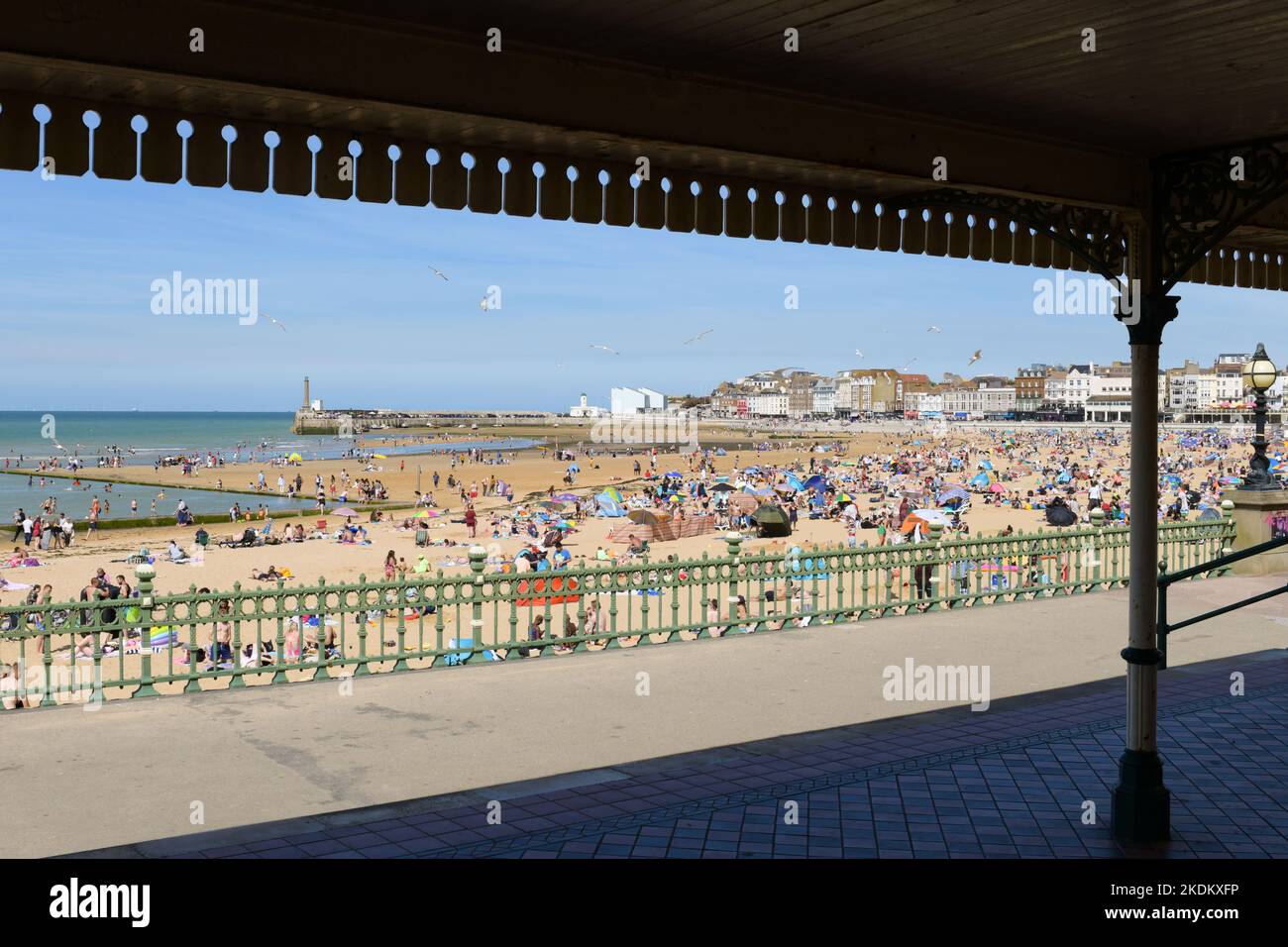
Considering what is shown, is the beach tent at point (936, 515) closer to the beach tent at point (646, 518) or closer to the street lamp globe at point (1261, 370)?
the beach tent at point (646, 518)

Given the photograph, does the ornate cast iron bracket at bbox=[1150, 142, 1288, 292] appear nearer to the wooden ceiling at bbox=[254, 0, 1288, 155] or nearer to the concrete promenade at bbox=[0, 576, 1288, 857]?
the wooden ceiling at bbox=[254, 0, 1288, 155]

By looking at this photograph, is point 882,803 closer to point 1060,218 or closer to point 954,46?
point 1060,218

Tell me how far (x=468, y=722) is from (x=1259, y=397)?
45.8 feet

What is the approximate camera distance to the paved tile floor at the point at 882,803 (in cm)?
638

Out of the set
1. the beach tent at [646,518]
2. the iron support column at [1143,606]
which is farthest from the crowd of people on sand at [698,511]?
the iron support column at [1143,606]

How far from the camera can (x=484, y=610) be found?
2175cm

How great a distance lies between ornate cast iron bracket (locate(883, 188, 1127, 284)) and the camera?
6.21 meters

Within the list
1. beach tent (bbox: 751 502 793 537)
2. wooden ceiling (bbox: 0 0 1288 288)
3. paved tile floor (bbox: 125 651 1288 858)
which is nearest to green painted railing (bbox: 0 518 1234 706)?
paved tile floor (bbox: 125 651 1288 858)

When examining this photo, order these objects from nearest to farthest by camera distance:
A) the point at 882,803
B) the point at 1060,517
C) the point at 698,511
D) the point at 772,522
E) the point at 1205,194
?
the point at 1205,194 < the point at 882,803 < the point at 1060,517 < the point at 772,522 < the point at 698,511

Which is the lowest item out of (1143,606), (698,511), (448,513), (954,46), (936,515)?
(448,513)

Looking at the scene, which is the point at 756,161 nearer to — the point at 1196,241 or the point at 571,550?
the point at 1196,241

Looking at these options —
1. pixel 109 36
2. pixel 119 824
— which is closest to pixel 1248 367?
pixel 119 824

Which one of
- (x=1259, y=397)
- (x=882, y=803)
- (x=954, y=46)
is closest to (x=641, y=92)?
(x=954, y=46)
